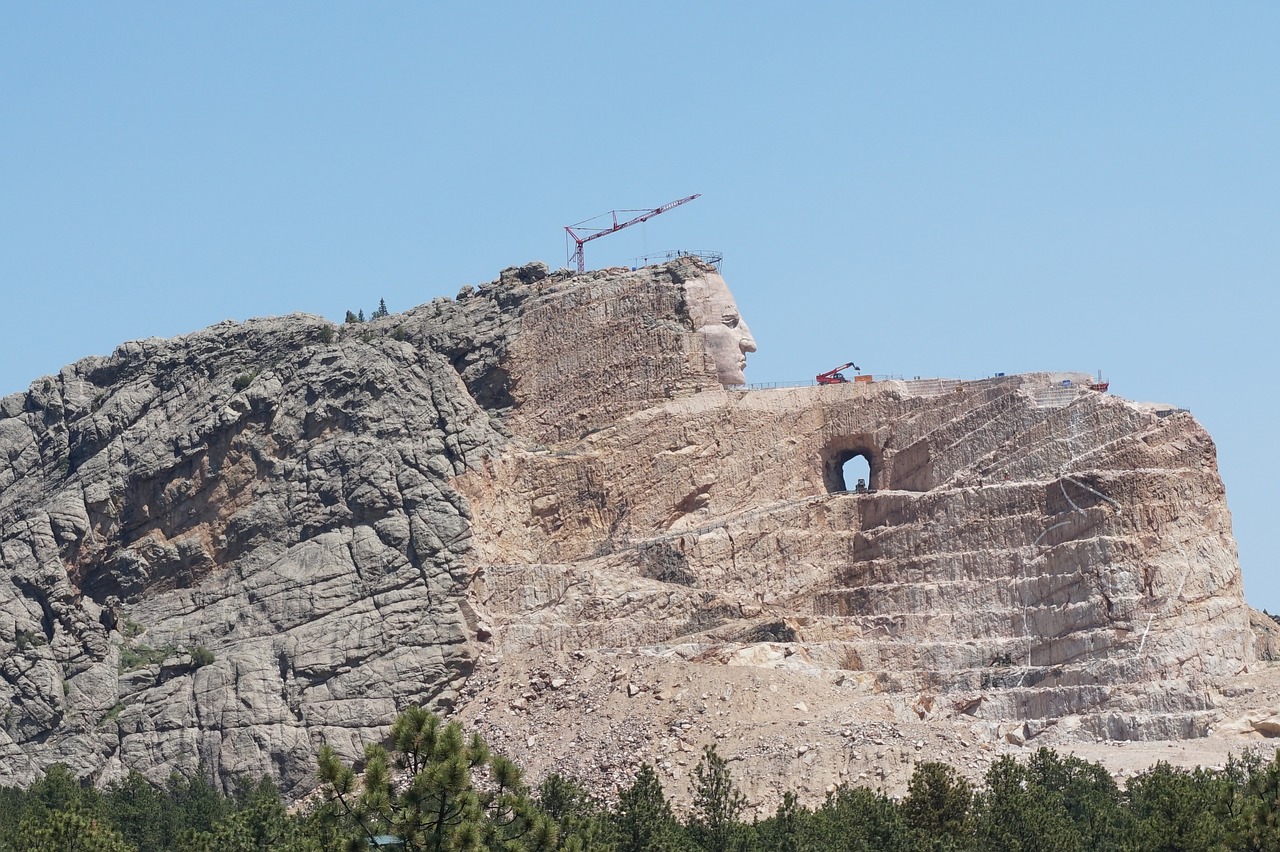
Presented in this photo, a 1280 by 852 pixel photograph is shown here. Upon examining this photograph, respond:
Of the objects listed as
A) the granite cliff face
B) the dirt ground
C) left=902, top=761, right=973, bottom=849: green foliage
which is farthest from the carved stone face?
left=902, top=761, right=973, bottom=849: green foliage

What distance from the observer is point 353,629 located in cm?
10656

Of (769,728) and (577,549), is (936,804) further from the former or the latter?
(577,549)

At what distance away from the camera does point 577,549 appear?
111312mm

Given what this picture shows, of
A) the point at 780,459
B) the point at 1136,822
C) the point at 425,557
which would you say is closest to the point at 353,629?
the point at 425,557

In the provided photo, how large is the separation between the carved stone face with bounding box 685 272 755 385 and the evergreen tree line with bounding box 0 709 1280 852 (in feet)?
77.9

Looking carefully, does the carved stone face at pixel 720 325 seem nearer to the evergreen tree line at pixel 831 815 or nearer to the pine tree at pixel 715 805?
the evergreen tree line at pixel 831 815

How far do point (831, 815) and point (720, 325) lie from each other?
32.8m

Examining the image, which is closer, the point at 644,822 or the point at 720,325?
the point at 644,822

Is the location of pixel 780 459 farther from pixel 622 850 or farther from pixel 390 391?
pixel 622 850

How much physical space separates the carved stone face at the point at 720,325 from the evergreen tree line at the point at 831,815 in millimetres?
23750

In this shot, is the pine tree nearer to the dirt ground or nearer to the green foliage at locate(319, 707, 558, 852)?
the dirt ground

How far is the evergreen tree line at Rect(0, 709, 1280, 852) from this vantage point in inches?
2953

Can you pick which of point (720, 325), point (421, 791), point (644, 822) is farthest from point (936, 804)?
point (421, 791)

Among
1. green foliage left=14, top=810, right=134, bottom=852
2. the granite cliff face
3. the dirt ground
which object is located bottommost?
green foliage left=14, top=810, right=134, bottom=852
